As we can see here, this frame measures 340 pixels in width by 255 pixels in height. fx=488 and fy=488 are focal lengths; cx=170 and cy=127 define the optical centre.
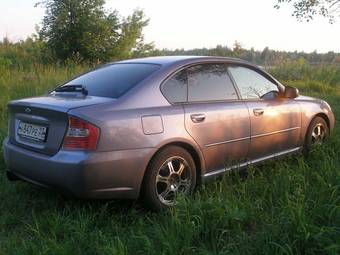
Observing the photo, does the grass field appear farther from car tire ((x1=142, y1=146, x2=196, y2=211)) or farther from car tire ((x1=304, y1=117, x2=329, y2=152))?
car tire ((x1=304, y1=117, x2=329, y2=152))

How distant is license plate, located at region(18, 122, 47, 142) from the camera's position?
4.53 metres

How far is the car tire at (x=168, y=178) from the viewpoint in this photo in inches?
179

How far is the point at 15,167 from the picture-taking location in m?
4.82

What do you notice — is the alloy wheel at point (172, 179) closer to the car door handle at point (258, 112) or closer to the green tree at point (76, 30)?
the car door handle at point (258, 112)

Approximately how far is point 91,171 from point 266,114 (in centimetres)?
250

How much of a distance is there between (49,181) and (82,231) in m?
0.60

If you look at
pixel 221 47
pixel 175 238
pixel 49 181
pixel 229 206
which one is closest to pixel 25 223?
pixel 49 181

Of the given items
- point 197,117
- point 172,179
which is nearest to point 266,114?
point 197,117

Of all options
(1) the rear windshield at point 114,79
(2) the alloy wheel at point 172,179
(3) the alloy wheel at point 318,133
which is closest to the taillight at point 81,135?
(1) the rear windshield at point 114,79

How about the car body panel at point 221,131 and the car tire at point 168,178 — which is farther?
the car body panel at point 221,131

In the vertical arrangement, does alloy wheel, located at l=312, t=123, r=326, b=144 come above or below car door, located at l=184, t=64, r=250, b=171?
below

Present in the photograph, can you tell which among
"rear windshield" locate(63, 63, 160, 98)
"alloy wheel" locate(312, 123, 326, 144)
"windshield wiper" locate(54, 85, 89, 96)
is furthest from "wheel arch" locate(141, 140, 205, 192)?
"alloy wheel" locate(312, 123, 326, 144)

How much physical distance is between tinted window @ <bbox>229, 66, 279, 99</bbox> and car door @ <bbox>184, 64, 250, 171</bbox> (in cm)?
15

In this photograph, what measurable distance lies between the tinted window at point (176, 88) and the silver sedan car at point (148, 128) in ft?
0.04
